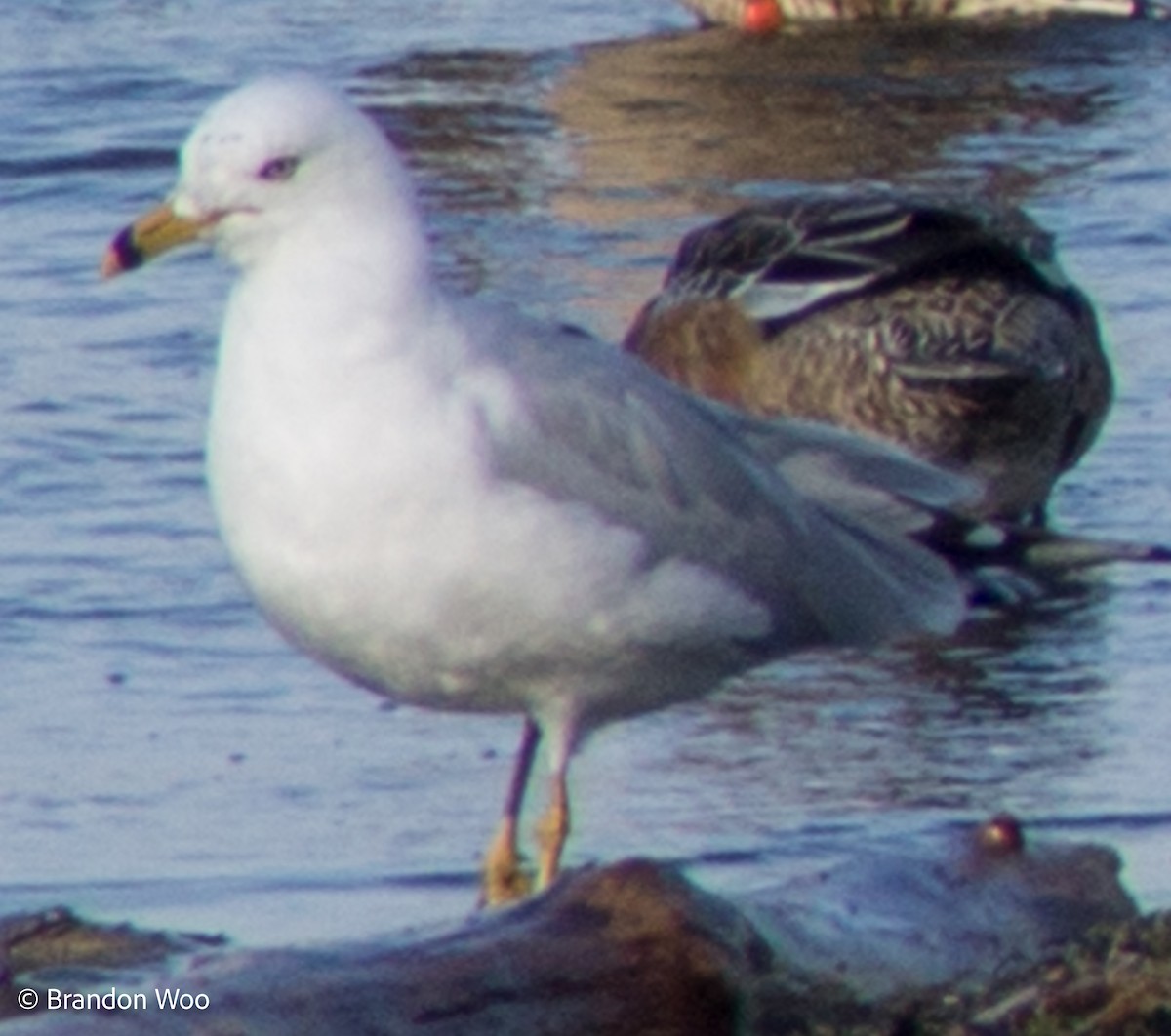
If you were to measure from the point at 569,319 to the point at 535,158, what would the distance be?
6.46 feet

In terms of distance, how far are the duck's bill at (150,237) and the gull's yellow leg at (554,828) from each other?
0.89m

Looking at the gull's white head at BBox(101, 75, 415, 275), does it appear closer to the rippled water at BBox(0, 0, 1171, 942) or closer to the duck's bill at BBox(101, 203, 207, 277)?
the duck's bill at BBox(101, 203, 207, 277)

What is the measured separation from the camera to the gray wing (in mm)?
4824

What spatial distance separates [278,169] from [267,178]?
0.02 m

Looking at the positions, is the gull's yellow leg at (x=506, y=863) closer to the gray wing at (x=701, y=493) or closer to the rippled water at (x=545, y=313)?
the rippled water at (x=545, y=313)

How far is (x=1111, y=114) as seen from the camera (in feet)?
35.5

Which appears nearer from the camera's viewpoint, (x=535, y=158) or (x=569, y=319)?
(x=569, y=319)

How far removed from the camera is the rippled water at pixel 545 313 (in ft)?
17.6

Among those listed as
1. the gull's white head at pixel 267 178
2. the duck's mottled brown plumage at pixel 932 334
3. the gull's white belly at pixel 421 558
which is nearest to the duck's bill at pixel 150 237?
the gull's white head at pixel 267 178

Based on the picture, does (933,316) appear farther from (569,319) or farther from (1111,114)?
(1111,114)

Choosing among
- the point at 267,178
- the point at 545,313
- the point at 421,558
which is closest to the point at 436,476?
the point at 421,558

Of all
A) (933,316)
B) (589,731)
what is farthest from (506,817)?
(933,316)

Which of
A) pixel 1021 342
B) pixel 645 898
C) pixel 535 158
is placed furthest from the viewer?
pixel 535 158

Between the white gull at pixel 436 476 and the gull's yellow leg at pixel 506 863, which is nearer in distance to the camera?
the white gull at pixel 436 476
